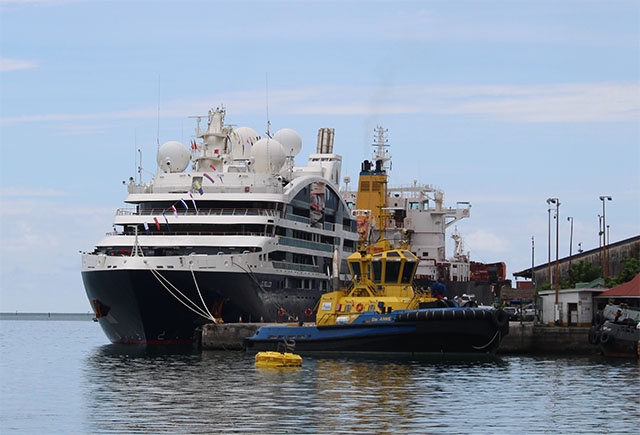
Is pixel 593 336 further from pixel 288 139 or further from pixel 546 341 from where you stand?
pixel 288 139

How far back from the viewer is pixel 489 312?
46094mm

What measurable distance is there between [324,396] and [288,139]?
149ft

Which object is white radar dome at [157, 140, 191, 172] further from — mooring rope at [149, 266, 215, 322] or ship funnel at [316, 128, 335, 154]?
ship funnel at [316, 128, 335, 154]

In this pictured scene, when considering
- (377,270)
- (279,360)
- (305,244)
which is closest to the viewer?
(279,360)

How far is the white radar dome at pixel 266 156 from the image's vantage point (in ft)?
221

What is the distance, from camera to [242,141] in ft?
238

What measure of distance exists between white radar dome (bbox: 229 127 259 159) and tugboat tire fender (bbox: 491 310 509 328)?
92.7ft

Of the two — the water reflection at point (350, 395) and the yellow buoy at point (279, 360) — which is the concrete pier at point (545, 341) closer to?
the water reflection at point (350, 395)

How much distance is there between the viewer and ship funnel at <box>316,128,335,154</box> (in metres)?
82.9

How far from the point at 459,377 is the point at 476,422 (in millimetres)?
11451

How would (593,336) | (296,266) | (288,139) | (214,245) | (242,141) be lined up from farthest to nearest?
(288,139) < (242,141) < (296,266) < (214,245) < (593,336)

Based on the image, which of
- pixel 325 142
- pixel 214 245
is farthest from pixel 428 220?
pixel 214 245

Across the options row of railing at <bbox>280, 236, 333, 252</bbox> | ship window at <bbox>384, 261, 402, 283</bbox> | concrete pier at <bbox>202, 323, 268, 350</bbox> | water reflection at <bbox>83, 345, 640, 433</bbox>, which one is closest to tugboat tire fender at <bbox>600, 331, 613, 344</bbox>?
water reflection at <bbox>83, 345, 640, 433</bbox>

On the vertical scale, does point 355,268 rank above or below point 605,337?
above
